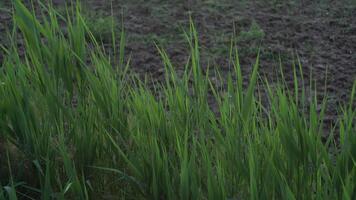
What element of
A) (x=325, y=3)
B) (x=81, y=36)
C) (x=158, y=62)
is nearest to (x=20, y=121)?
(x=81, y=36)

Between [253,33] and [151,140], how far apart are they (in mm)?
1444

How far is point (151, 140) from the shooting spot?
150 centimetres

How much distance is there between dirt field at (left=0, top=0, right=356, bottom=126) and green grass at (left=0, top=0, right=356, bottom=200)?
81cm

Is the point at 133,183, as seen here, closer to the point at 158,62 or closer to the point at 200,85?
the point at 200,85

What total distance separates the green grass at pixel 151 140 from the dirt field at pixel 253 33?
0.81m

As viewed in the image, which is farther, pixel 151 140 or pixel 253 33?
pixel 253 33

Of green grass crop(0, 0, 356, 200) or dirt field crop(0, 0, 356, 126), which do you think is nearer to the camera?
green grass crop(0, 0, 356, 200)

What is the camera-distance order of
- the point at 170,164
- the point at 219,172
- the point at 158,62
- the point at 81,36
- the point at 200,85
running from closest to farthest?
the point at 219,172, the point at 170,164, the point at 200,85, the point at 81,36, the point at 158,62

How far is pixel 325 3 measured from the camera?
3234 millimetres

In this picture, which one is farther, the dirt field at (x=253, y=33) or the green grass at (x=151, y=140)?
the dirt field at (x=253, y=33)

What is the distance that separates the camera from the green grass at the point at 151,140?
1.39 meters

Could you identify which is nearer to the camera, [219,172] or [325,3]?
[219,172]

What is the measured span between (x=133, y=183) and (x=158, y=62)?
1.18 meters

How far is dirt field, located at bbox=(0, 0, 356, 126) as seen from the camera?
2.58 m
